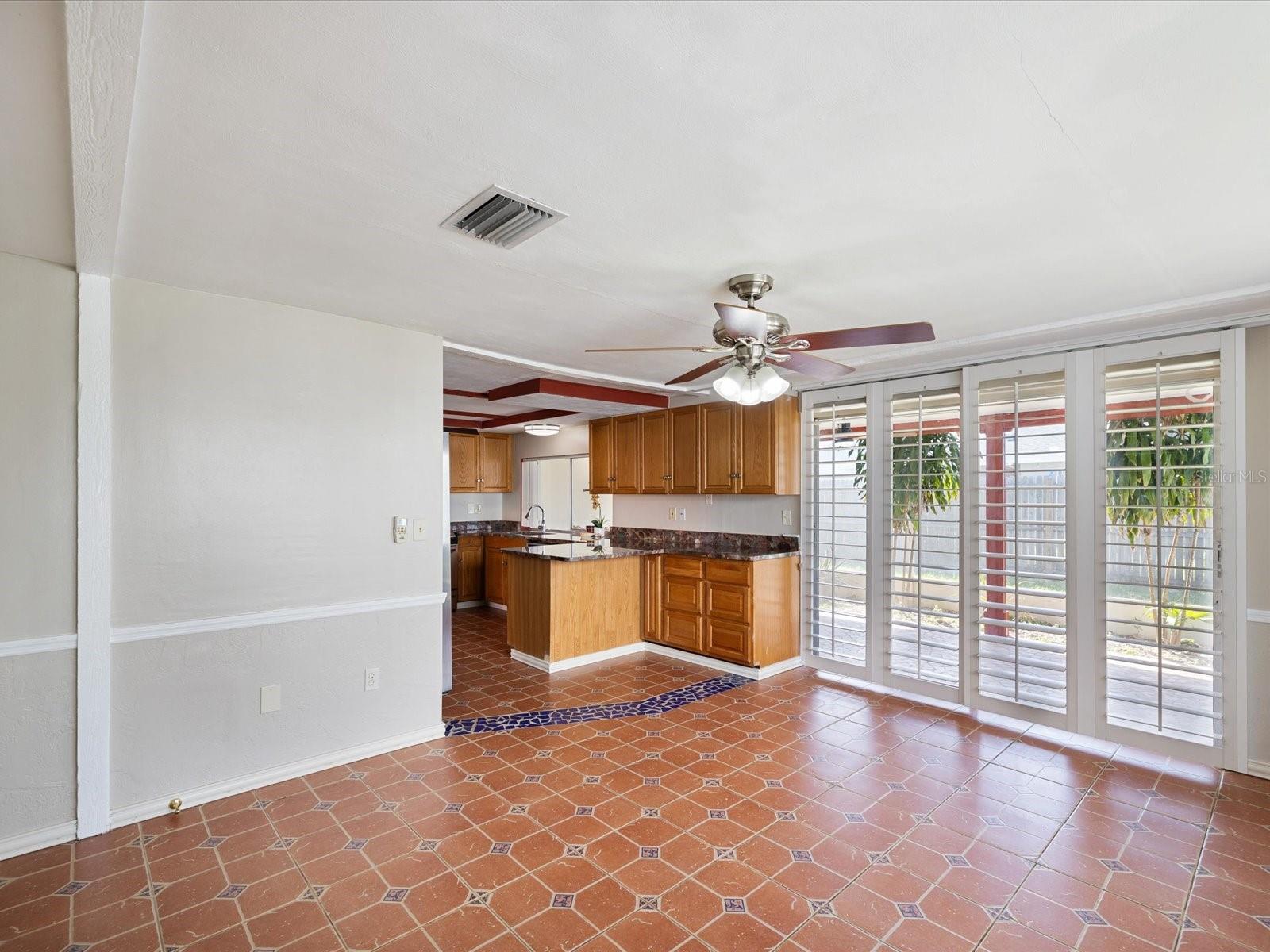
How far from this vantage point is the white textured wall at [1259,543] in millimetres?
3078

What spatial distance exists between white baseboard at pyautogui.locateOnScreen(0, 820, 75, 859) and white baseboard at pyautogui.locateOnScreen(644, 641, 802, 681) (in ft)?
12.7

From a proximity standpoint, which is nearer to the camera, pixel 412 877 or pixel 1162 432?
pixel 412 877

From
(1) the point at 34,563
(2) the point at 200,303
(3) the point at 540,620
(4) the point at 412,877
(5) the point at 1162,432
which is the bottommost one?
(4) the point at 412,877

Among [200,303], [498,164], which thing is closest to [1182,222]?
[498,164]

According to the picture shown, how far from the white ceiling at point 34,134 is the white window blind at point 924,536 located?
4374mm

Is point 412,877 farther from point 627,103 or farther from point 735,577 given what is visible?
point 735,577

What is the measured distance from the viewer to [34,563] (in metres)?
2.44

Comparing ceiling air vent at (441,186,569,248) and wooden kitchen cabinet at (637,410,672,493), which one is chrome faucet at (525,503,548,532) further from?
ceiling air vent at (441,186,569,248)

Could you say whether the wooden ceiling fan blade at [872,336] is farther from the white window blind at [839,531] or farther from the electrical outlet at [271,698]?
the electrical outlet at [271,698]

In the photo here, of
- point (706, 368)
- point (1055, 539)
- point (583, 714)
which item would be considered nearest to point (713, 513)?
point (583, 714)

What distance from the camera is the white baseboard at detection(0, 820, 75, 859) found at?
2373 mm

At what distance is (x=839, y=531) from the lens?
466cm

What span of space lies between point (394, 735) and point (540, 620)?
5.53 feet

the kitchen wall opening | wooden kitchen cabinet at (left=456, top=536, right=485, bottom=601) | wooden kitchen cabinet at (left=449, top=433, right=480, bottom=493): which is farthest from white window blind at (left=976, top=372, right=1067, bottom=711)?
wooden kitchen cabinet at (left=449, top=433, right=480, bottom=493)
